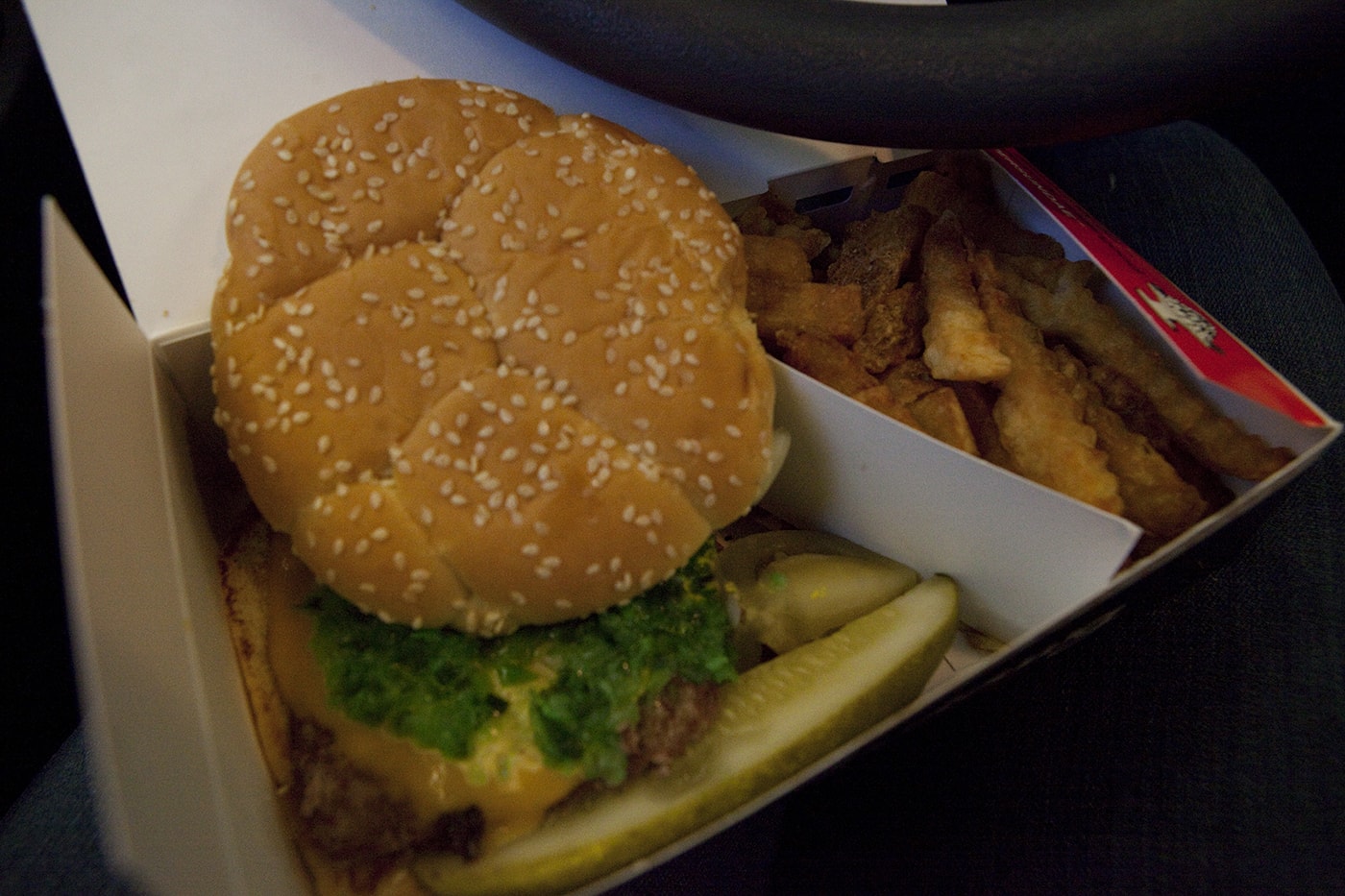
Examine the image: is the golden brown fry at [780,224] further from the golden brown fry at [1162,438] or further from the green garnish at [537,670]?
the green garnish at [537,670]

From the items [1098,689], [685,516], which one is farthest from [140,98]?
[1098,689]

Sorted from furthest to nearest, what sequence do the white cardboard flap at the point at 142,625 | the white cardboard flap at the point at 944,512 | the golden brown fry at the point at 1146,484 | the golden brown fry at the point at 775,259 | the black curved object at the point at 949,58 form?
the golden brown fry at the point at 775,259
the golden brown fry at the point at 1146,484
the white cardboard flap at the point at 944,512
the black curved object at the point at 949,58
the white cardboard flap at the point at 142,625

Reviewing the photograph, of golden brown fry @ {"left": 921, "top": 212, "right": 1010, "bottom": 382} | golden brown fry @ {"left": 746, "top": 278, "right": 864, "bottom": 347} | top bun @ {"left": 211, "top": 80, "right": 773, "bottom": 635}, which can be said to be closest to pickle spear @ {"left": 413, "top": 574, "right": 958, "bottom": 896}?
top bun @ {"left": 211, "top": 80, "right": 773, "bottom": 635}

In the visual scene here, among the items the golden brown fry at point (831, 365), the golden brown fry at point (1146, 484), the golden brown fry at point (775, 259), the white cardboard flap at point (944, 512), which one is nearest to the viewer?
the white cardboard flap at point (944, 512)

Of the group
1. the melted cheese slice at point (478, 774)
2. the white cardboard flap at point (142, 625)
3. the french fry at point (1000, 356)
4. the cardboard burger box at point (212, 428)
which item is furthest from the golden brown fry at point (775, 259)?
the white cardboard flap at point (142, 625)

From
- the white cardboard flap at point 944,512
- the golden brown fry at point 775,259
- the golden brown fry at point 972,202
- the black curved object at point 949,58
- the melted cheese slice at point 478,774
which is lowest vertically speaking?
the melted cheese slice at point 478,774

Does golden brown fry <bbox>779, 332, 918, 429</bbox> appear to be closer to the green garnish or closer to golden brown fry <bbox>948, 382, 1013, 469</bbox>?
golden brown fry <bbox>948, 382, 1013, 469</bbox>

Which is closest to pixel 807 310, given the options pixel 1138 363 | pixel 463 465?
pixel 1138 363

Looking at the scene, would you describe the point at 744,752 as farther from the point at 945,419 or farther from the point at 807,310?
the point at 807,310

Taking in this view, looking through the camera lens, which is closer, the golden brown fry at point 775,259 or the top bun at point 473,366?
the top bun at point 473,366
